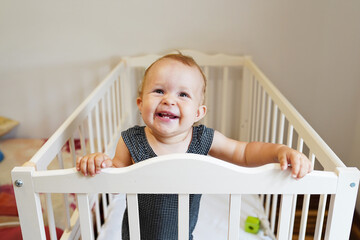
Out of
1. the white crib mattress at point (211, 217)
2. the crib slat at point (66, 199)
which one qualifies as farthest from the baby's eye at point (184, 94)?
the white crib mattress at point (211, 217)

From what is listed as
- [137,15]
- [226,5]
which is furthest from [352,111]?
[137,15]

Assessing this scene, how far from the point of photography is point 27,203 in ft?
2.44

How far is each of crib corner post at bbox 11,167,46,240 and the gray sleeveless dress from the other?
27 centimetres

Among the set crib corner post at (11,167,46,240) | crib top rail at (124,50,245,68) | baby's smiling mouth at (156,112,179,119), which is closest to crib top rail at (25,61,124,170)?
crib corner post at (11,167,46,240)

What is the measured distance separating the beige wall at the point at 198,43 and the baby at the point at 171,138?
2.91ft

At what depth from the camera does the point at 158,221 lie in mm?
933

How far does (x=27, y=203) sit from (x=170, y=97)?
39 centimetres

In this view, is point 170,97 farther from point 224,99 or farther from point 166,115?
point 224,99

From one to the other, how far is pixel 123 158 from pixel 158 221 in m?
0.20

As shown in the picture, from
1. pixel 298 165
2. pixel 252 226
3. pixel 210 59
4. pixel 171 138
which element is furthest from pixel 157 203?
pixel 210 59

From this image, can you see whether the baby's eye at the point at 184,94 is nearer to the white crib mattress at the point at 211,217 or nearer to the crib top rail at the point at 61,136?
the crib top rail at the point at 61,136

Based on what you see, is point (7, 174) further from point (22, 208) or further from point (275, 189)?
point (275, 189)

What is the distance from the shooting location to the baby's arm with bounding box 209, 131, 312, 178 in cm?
70

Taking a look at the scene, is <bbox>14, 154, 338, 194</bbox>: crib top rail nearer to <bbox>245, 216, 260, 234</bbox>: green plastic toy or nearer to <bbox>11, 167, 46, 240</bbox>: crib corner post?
<bbox>11, 167, 46, 240</bbox>: crib corner post
